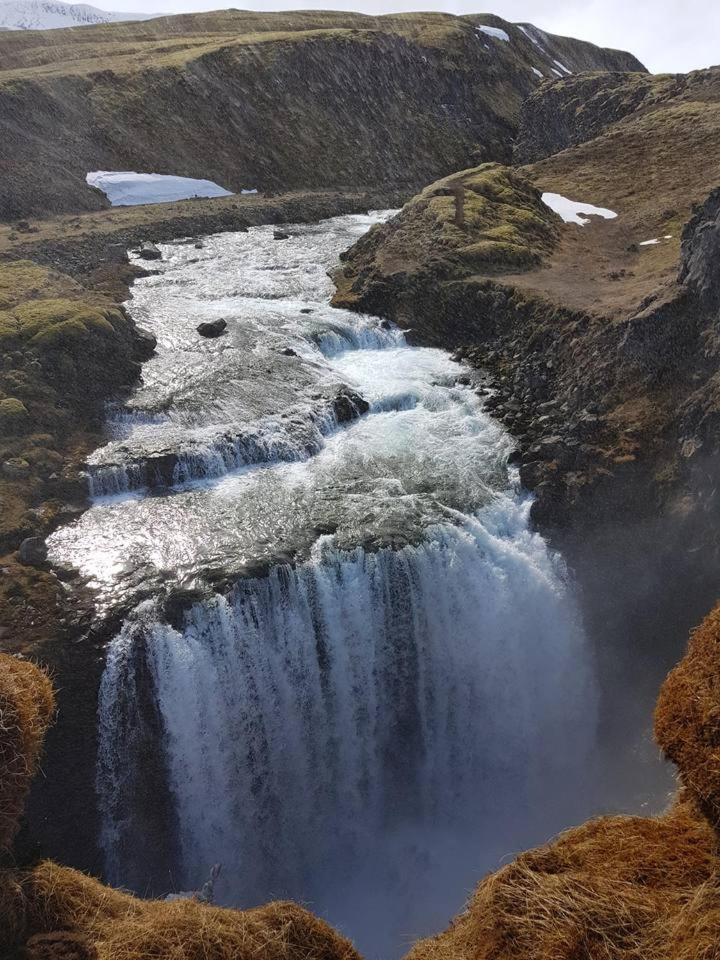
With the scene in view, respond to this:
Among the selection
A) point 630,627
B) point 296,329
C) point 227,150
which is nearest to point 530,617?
point 630,627

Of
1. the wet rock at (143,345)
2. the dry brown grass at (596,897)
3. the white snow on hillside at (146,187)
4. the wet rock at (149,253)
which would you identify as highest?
the white snow on hillside at (146,187)

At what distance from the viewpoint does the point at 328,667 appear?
20.6m

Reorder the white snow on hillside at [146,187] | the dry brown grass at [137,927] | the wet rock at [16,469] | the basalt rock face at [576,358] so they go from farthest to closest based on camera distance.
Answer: the white snow on hillside at [146,187]
the basalt rock face at [576,358]
the wet rock at [16,469]
the dry brown grass at [137,927]

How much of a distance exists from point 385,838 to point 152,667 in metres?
8.31

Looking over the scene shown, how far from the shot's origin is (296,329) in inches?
1313

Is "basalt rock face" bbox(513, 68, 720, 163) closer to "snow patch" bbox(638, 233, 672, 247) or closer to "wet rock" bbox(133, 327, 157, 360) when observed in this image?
"snow patch" bbox(638, 233, 672, 247)

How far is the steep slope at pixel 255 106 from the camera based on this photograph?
2280 inches

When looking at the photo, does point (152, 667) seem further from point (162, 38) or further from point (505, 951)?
point (162, 38)

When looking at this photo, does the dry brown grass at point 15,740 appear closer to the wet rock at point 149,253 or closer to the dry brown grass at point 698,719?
the dry brown grass at point 698,719

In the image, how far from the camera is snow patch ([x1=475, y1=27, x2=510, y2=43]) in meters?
87.2

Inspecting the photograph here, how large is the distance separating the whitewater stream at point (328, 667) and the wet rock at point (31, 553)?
1.89 ft

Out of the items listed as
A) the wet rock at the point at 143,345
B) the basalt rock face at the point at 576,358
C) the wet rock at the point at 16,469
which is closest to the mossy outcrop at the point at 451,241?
the basalt rock face at the point at 576,358

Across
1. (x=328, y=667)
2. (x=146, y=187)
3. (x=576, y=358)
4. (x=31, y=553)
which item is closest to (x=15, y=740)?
(x=31, y=553)

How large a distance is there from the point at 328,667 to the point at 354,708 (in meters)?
1.50
